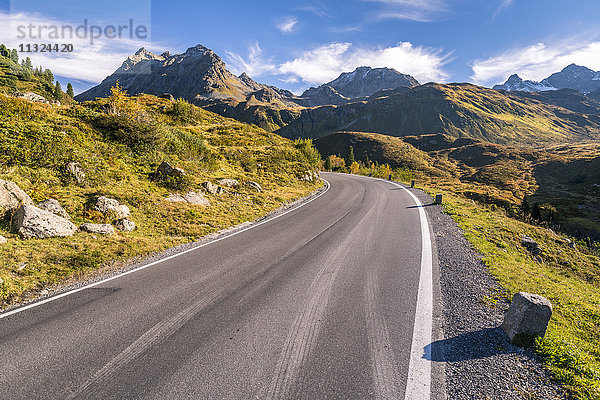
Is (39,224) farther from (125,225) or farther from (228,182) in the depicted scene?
(228,182)

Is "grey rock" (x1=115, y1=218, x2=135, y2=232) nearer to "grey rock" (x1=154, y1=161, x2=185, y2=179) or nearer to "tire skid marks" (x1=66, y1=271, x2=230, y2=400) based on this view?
"grey rock" (x1=154, y1=161, x2=185, y2=179)

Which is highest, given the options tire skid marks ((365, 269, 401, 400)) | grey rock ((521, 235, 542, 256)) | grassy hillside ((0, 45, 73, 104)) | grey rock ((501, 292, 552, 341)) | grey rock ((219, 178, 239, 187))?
grassy hillside ((0, 45, 73, 104))

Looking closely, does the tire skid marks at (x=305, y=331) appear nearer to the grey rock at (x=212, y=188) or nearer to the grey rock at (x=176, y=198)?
the grey rock at (x=176, y=198)

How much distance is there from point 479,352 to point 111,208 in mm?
11815

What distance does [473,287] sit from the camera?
5320 millimetres

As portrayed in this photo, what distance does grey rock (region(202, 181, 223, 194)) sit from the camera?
14.4 meters

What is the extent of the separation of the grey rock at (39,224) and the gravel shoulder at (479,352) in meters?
10.5

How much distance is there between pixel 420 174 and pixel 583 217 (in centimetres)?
3995

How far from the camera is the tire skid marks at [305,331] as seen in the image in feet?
10.3

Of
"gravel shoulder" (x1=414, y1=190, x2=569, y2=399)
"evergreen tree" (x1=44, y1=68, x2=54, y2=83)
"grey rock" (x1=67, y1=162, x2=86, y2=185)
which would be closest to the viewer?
"gravel shoulder" (x1=414, y1=190, x2=569, y2=399)

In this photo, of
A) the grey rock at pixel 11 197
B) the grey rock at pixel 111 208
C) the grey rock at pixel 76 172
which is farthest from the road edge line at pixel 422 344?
the grey rock at pixel 76 172

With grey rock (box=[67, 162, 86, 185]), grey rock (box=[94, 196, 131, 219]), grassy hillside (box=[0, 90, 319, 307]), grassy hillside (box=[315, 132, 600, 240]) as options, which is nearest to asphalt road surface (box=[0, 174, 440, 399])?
grassy hillside (box=[0, 90, 319, 307])

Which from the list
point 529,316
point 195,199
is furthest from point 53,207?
point 529,316

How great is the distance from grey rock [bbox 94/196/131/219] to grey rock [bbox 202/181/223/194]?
4807mm
